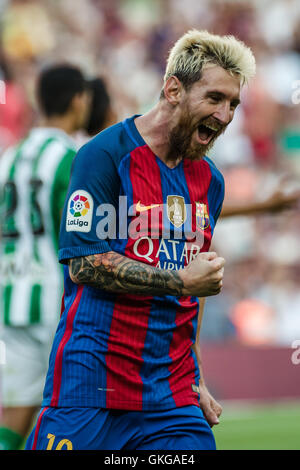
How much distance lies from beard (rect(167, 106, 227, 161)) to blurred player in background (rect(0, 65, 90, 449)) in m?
1.57

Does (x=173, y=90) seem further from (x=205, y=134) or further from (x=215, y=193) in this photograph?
(x=215, y=193)

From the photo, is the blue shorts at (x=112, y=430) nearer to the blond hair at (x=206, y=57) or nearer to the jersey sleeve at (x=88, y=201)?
the jersey sleeve at (x=88, y=201)

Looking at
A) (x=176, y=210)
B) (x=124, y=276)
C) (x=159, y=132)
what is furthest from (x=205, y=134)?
(x=124, y=276)

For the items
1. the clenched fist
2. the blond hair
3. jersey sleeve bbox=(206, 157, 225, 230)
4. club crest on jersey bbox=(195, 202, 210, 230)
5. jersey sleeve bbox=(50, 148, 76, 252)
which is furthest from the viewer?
jersey sleeve bbox=(50, 148, 76, 252)

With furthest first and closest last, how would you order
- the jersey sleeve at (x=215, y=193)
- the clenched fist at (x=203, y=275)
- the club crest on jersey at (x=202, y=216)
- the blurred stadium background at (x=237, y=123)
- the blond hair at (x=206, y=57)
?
the blurred stadium background at (x=237, y=123) → the jersey sleeve at (x=215, y=193) → the club crest on jersey at (x=202, y=216) → the blond hair at (x=206, y=57) → the clenched fist at (x=203, y=275)

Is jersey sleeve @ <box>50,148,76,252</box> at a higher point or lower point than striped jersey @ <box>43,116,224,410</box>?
higher

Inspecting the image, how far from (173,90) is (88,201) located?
1.72 ft

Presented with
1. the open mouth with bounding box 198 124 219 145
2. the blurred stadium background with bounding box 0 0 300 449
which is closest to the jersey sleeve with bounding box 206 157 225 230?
the open mouth with bounding box 198 124 219 145

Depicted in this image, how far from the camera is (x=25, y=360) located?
15.5 ft

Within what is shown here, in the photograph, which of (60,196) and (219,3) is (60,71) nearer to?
(60,196)

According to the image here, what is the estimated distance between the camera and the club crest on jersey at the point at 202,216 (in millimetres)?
3197

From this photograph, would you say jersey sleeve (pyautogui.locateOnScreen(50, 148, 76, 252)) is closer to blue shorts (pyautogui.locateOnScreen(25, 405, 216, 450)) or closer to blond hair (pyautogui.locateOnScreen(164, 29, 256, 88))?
blond hair (pyautogui.locateOnScreen(164, 29, 256, 88))

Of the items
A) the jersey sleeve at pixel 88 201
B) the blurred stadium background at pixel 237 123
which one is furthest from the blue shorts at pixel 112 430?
the blurred stadium background at pixel 237 123

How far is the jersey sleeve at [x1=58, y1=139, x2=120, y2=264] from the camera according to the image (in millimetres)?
2939
